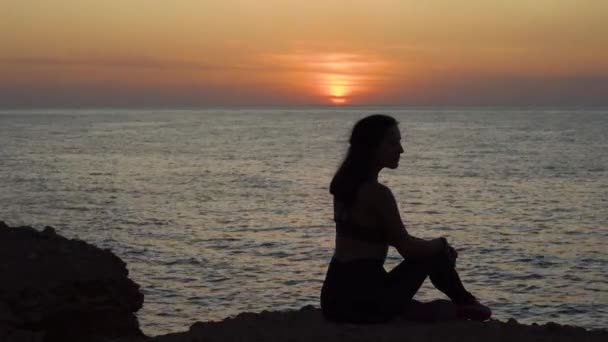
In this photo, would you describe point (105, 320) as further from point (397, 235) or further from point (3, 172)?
point (3, 172)

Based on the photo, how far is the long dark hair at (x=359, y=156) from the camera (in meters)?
7.26

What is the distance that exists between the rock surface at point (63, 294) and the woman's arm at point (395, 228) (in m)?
4.46

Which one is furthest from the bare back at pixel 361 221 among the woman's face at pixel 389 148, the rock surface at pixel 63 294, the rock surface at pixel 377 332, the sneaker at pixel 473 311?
the rock surface at pixel 63 294

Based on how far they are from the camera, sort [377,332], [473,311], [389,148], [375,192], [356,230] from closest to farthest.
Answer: [375,192], [389,148], [356,230], [377,332], [473,311]

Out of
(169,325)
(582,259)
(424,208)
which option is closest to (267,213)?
(424,208)

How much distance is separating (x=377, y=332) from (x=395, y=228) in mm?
1120

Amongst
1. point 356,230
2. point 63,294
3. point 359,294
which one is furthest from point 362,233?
point 63,294

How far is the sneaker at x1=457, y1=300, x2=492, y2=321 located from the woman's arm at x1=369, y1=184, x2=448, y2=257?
75cm

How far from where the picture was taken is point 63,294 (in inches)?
418

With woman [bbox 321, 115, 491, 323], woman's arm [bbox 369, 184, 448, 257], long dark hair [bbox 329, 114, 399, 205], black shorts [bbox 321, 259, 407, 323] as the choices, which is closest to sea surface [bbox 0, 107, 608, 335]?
long dark hair [bbox 329, 114, 399, 205]

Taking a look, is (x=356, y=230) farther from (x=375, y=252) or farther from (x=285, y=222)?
(x=285, y=222)

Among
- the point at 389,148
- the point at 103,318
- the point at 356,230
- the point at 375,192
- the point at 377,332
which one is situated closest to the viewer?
the point at 375,192

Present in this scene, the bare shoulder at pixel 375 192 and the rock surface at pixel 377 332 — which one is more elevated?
the bare shoulder at pixel 375 192

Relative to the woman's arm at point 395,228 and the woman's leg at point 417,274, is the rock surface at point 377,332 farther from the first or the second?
the woman's arm at point 395,228
